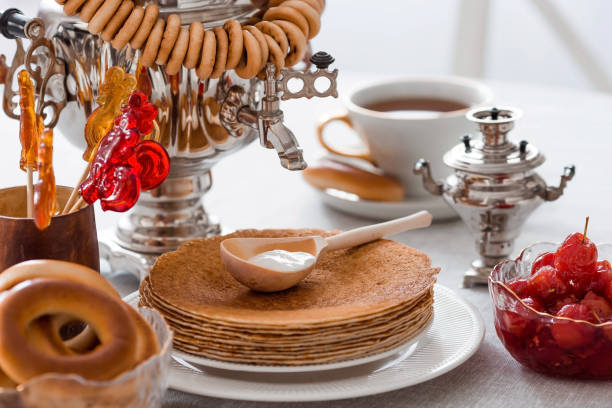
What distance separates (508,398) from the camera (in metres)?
0.70

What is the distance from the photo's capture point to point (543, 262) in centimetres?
75

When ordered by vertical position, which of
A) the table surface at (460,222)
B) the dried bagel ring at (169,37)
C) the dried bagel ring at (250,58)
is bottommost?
the table surface at (460,222)

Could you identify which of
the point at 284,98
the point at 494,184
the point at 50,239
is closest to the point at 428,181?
the point at 494,184

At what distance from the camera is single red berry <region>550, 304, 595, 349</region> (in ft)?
2.22

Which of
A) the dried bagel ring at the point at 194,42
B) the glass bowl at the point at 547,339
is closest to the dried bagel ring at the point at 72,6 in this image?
the dried bagel ring at the point at 194,42

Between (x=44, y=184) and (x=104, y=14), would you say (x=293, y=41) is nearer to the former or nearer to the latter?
(x=104, y=14)

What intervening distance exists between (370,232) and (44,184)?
316 mm

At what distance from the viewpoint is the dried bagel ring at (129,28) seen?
0.80 meters

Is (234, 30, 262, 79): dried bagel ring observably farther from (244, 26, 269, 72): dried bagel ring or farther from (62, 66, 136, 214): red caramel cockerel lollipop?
(62, 66, 136, 214): red caramel cockerel lollipop

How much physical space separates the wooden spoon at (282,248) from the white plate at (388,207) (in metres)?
0.23

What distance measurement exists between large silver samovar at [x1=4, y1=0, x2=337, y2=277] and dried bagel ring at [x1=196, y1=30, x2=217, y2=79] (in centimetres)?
4

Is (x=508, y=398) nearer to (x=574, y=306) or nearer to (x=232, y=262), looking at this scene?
(x=574, y=306)

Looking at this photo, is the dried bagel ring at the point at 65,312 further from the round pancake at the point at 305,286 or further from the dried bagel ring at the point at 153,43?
the dried bagel ring at the point at 153,43

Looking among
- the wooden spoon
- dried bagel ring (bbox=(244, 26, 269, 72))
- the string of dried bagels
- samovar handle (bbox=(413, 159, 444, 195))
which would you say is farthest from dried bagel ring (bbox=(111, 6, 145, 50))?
samovar handle (bbox=(413, 159, 444, 195))
